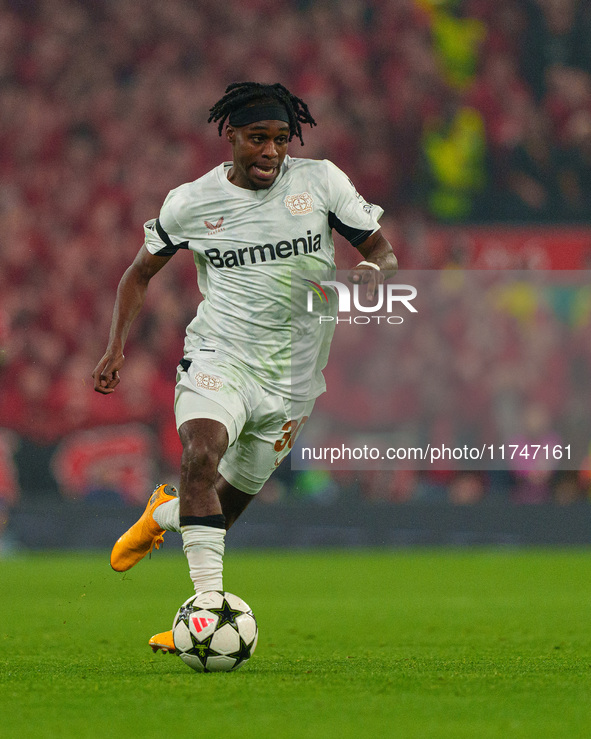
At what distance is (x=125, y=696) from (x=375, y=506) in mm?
8526

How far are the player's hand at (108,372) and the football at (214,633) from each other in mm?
1078

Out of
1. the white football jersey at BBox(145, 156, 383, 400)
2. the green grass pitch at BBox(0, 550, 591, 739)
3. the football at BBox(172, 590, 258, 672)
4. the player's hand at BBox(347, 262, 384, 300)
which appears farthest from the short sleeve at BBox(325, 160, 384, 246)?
the green grass pitch at BBox(0, 550, 591, 739)

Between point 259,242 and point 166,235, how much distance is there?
0.40 metres

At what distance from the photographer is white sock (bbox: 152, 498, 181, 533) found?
205 inches

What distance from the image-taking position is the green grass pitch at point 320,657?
129 inches

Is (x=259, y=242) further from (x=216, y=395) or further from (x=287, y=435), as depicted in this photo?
(x=287, y=435)

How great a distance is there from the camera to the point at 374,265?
15.5 feet

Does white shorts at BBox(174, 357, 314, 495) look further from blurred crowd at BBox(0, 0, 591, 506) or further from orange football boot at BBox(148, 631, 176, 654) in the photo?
blurred crowd at BBox(0, 0, 591, 506)

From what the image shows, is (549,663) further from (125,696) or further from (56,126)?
(56,126)

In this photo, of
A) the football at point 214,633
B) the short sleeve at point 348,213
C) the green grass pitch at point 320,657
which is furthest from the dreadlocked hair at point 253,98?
the green grass pitch at point 320,657

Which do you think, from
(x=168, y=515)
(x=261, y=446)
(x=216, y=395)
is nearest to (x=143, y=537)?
(x=168, y=515)

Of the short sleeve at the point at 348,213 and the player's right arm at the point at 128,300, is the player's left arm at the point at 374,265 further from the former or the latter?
the player's right arm at the point at 128,300

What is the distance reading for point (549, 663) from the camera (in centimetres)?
462

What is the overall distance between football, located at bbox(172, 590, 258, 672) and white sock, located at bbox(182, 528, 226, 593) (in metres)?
0.08
